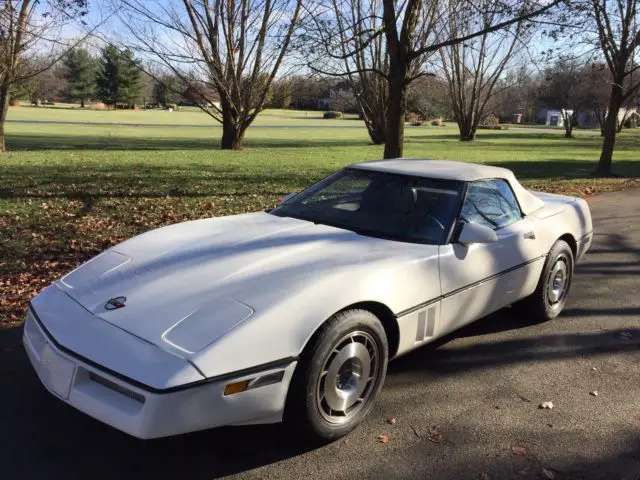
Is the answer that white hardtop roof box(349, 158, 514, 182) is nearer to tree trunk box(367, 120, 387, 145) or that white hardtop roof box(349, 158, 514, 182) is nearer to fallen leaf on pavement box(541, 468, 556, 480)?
fallen leaf on pavement box(541, 468, 556, 480)

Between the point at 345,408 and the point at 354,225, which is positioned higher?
the point at 354,225

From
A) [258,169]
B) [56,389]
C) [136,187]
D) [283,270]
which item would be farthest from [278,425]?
[258,169]

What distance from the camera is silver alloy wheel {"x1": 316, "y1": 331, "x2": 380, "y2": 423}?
115 inches

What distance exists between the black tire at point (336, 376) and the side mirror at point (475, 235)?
0.96m

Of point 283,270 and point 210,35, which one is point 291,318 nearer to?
point 283,270

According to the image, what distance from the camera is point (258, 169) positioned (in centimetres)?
1560

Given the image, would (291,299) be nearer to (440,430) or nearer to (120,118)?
(440,430)

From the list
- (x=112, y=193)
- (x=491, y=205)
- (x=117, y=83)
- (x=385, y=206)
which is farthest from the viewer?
(x=117, y=83)

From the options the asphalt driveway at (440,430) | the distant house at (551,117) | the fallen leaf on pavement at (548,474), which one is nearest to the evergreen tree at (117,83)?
the distant house at (551,117)

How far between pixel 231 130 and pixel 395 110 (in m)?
14.9

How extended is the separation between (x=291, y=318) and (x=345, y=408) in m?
0.66

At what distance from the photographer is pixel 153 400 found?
2389 mm

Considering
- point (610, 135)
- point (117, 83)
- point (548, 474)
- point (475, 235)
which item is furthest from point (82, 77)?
point (548, 474)

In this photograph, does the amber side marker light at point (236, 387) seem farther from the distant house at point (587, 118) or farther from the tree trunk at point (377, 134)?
the distant house at point (587, 118)
